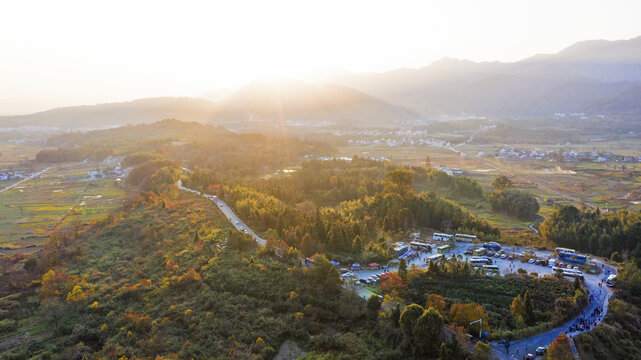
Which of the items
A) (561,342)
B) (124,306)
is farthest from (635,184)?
(124,306)

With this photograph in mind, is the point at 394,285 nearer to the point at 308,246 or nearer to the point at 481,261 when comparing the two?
the point at 308,246

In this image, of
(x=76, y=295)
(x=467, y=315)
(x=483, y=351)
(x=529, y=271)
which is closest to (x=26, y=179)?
(x=76, y=295)

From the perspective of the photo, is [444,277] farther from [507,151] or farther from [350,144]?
[350,144]

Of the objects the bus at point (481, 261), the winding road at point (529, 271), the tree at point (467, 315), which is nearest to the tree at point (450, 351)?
the winding road at point (529, 271)

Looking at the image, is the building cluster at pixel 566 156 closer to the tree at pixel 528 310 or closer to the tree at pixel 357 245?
the tree at pixel 357 245

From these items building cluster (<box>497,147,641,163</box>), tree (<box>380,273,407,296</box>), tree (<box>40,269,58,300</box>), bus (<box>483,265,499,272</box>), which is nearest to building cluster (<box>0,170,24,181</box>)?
tree (<box>40,269,58,300</box>)

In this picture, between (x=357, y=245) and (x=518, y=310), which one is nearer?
(x=518, y=310)

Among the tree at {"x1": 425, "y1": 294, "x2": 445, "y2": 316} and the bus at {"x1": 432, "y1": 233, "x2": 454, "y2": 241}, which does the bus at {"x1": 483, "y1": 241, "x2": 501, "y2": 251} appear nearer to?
the bus at {"x1": 432, "y1": 233, "x2": 454, "y2": 241}
